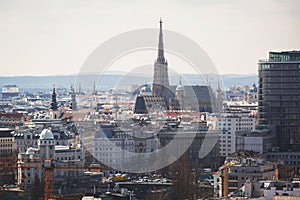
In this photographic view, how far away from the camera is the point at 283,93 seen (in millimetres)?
55438

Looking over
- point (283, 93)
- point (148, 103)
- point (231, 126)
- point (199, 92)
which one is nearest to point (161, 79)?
point (148, 103)

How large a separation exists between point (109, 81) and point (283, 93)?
160 feet

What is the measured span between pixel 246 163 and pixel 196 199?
14.2ft

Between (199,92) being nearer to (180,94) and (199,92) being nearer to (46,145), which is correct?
(180,94)

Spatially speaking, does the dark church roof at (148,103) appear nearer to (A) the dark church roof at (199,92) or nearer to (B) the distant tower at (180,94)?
(B) the distant tower at (180,94)

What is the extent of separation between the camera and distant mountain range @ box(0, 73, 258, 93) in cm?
8469

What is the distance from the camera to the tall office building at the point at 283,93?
55.2m

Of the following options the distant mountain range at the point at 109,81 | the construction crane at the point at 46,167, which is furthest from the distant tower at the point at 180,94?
the construction crane at the point at 46,167

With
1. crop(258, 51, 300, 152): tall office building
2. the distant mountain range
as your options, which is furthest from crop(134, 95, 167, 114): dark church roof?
crop(258, 51, 300, 152): tall office building

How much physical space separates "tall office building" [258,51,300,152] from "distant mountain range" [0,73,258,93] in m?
21.7

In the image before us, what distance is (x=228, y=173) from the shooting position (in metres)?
41.3

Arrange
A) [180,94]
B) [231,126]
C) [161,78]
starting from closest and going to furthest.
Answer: [231,126], [161,78], [180,94]

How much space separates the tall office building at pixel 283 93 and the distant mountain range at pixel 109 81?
21.7 m

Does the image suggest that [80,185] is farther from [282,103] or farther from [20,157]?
[282,103]
